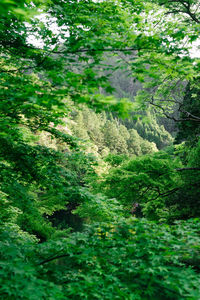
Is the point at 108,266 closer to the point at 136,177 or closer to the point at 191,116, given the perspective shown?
the point at 136,177

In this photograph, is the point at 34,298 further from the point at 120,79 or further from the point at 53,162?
the point at 120,79

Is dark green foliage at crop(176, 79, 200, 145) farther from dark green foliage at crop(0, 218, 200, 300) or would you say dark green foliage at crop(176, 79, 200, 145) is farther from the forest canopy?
dark green foliage at crop(0, 218, 200, 300)

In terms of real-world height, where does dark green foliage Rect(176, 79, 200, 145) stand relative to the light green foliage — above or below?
below

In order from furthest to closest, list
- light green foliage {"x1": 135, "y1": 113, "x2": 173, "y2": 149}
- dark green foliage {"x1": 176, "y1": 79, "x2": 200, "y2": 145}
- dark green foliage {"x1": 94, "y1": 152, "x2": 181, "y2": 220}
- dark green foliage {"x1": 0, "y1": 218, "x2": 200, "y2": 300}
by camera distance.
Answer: light green foliage {"x1": 135, "y1": 113, "x2": 173, "y2": 149} → dark green foliage {"x1": 176, "y1": 79, "x2": 200, "y2": 145} → dark green foliage {"x1": 94, "y1": 152, "x2": 181, "y2": 220} → dark green foliage {"x1": 0, "y1": 218, "x2": 200, "y2": 300}

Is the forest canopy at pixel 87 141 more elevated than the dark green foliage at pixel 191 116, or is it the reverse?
the dark green foliage at pixel 191 116

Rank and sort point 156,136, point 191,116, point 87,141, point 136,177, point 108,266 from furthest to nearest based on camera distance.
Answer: point 156,136 → point 191,116 → point 136,177 → point 87,141 → point 108,266

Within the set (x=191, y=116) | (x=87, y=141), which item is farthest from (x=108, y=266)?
(x=191, y=116)

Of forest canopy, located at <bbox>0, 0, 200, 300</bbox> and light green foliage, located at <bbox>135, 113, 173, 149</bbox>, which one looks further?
light green foliage, located at <bbox>135, 113, 173, 149</bbox>

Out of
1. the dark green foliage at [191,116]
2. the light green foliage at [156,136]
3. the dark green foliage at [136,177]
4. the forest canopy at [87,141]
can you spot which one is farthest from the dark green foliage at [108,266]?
the light green foliage at [156,136]

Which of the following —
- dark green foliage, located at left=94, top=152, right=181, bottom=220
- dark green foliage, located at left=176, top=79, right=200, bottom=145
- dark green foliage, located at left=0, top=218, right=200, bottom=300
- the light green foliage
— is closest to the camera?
dark green foliage, located at left=0, top=218, right=200, bottom=300

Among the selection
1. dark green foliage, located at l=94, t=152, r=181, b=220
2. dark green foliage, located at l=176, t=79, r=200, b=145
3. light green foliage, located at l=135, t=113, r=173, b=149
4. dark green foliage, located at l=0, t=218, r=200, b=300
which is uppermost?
light green foliage, located at l=135, t=113, r=173, b=149

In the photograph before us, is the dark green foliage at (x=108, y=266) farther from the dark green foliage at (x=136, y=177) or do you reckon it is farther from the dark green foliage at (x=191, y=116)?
the dark green foliage at (x=191, y=116)

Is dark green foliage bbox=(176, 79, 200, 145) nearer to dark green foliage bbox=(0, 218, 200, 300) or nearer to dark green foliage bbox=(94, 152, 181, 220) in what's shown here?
dark green foliage bbox=(94, 152, 181, 220)

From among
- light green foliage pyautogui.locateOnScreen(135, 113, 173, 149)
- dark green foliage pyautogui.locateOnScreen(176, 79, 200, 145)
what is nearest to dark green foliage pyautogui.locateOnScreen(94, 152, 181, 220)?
dark green foliage pyautogui.locateOnScreen(176, 79, 200, 145)
